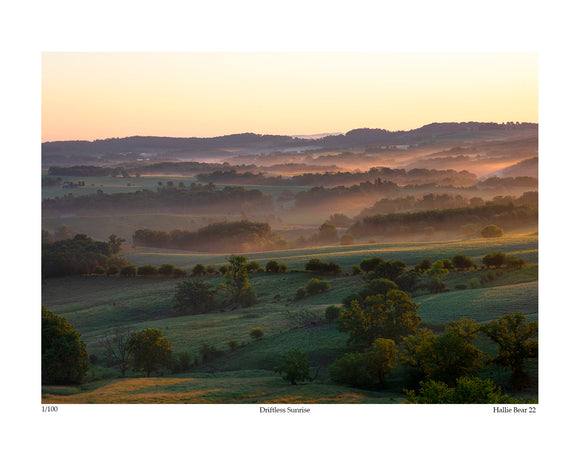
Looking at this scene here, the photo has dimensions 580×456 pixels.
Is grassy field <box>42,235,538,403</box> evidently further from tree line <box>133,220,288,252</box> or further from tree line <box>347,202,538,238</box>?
tree line <box>347,202,538,238</box>

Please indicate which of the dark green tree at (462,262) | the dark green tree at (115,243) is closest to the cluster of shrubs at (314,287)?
the dark green tree at (462,262)

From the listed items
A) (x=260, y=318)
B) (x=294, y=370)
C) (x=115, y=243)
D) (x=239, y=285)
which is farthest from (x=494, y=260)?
(x=115, y=243)

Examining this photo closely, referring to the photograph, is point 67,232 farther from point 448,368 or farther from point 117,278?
point 448,368

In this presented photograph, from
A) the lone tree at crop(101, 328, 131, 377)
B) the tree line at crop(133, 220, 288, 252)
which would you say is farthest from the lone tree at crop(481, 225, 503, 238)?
the lone tree at crop(101, 328, 131, 377)

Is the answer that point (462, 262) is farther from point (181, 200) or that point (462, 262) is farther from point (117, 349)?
point (117, 349)

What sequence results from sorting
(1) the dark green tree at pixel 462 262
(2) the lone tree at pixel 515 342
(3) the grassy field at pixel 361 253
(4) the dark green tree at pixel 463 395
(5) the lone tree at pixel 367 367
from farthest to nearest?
(3) the grassy field at pixel 361 253 < (1) the dark green tree at pixel 462 262 < (5) the lone tree at pixel 367 367 < (2) the lone tree at pixel 515 342 < (4) the dark green tree at pixel 463 395

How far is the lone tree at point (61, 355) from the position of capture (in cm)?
1778

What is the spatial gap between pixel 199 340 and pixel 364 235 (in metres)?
16.0

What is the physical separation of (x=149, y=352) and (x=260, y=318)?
709 cm

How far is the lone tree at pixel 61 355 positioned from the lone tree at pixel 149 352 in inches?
92.0

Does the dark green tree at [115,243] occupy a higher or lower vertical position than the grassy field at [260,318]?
higher

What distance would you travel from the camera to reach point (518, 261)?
2850cm

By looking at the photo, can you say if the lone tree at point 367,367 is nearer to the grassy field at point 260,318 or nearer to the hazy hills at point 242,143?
the grassy field at point 260,318

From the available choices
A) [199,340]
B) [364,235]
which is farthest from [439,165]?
Result: [199,340]
